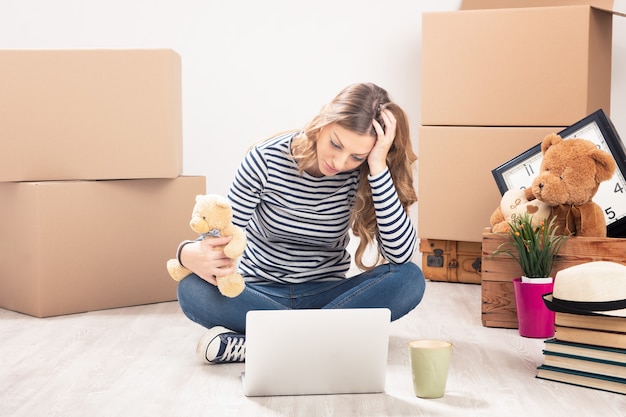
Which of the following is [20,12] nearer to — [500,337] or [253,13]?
[253,13]

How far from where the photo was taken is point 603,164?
5.88ft

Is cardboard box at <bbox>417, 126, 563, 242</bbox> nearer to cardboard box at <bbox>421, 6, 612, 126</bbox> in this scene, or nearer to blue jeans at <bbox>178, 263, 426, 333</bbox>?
cardboard box at <bbox>421, 6, 612, 126</bbox>

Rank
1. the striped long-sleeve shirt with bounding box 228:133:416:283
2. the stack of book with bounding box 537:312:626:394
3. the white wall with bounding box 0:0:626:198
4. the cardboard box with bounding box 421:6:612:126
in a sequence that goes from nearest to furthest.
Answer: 1. the stack of book with bounding box 537:312:626:394
2. the striped long-sleeve shirt with bounding box 228:133:416:283
3. the cardboard box with bounding box 421:6:612:126
4. the white wall with bounding box 0:0:626:198

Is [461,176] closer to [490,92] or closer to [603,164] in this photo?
[490,92]

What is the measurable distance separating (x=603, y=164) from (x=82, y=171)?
1.29m

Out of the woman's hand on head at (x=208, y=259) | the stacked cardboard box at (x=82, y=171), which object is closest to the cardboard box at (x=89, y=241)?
the stacked cardboard box at (x=82, y=171)

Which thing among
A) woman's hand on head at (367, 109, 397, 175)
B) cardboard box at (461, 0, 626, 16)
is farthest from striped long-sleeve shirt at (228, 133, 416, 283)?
cardboard box at (461, 0, 626, 16)

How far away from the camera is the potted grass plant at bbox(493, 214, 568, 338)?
1802 mm

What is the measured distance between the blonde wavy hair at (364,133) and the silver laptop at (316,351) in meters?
0.35

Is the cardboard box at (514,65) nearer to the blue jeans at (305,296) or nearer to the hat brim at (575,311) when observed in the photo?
the blue jeans at (305,296)

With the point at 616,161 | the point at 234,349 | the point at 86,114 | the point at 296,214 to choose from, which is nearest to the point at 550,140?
the point at 616,161

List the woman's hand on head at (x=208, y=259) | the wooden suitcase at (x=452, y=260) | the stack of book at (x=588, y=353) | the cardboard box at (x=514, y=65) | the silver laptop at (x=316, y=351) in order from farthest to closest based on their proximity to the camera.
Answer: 1. the wooden suitcase at (x=452, y=260)
2. the cardboard box at (x=514, y=65)
3. the woman's hand on head at (x=208, y=259)
4. the stack of book at (x=588, y=353)
5. the silver laptop at (x=316, y=351)

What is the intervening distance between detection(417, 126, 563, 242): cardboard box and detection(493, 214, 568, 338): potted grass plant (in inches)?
25.4

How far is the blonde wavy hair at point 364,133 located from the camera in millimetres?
1520
